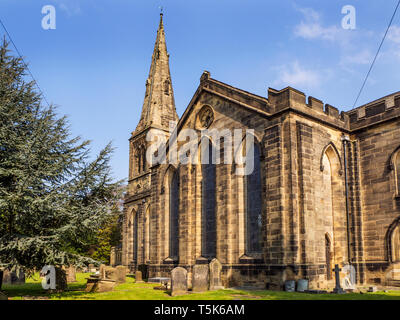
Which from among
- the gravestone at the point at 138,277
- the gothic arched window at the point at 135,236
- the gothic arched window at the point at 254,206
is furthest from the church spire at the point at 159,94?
the gothic arched window at the point at 254,206

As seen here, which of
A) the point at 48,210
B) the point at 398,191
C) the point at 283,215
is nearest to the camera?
the point at 48,210

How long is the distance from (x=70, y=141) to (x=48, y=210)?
11.9 ft

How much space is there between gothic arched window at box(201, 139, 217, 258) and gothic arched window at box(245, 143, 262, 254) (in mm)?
2616

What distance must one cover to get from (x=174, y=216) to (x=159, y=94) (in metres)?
26.3

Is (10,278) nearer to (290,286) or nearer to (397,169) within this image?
(290,286)

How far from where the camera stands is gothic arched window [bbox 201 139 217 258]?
20500 millimetres

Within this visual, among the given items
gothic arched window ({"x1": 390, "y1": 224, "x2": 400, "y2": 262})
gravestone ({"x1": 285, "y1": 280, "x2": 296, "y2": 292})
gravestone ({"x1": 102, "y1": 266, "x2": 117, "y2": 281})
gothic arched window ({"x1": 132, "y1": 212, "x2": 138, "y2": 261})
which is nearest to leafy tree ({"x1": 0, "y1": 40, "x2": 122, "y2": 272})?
gravestone ({"x1": 102, "y1": 266, "x2": 117, "y2": 281})

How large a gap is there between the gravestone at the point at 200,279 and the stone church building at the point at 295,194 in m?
2.32

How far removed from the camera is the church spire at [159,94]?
4672cm

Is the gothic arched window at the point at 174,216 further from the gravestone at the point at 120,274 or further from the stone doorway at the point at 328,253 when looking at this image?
the stone doorway at the point at 328,253

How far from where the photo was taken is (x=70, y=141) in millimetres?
16062

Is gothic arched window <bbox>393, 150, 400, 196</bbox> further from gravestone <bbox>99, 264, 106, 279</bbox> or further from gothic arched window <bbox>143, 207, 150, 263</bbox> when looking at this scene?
gothic arched window <bbox>143, 207, 150, 263</bbox>
